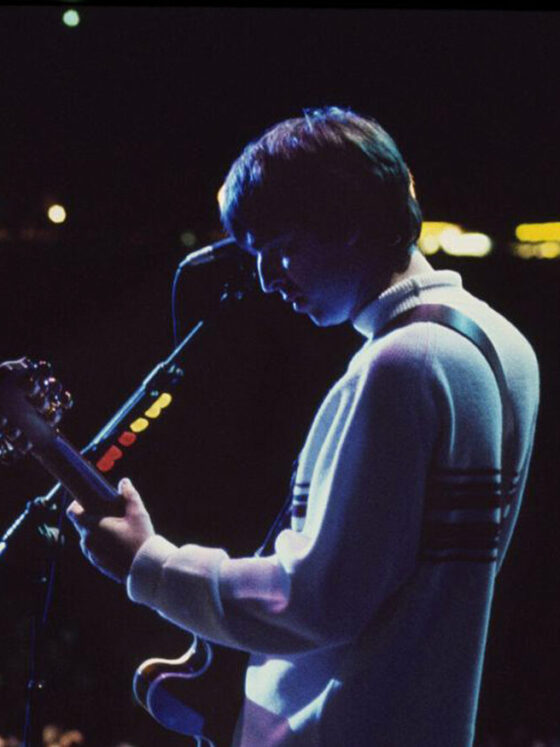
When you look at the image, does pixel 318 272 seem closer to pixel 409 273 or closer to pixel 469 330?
pixel 409 273

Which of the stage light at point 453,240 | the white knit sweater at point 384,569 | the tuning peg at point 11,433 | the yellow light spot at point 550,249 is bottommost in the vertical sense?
the yellow light spot at point 550,249

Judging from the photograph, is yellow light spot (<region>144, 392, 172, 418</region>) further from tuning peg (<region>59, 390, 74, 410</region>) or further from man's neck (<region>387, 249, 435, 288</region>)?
man's neck (<region>387, 249, 435, 288</region>)

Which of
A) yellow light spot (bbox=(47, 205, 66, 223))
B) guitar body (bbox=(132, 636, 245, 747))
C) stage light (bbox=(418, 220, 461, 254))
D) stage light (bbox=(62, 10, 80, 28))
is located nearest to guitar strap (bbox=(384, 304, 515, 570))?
guitar body (bbox=(132, 636, 245, 747))

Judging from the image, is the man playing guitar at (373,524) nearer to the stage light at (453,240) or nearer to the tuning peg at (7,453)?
the tuning peg at (7,453)

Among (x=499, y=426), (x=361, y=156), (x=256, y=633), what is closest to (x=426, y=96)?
(x=361, y=156)

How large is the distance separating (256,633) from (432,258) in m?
Answer: 5.12

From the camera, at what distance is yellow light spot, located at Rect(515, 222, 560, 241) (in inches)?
212

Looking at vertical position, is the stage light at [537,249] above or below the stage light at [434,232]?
below

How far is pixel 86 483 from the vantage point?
1.49m

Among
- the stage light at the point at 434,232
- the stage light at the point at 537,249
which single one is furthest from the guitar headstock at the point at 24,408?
the stage light at the point at 537,249

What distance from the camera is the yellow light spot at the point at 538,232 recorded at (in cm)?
538

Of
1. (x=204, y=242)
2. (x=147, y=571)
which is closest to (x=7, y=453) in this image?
(x=147, y=571)

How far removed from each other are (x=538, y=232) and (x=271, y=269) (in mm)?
4471

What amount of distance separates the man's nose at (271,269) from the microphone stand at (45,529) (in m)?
0.28
